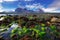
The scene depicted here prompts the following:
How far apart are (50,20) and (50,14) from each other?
0.26 ft

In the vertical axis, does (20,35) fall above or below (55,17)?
below

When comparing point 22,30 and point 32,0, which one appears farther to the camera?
point 32,0

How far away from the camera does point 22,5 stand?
140 centimetres

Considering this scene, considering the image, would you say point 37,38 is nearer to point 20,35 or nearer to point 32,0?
point 20,35

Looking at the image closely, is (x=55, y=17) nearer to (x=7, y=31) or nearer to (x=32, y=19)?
(x=32, y=19)

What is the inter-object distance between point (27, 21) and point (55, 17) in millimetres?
326

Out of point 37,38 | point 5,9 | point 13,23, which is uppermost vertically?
point 5,9

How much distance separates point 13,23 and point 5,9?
8.2 inches

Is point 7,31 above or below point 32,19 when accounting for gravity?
below

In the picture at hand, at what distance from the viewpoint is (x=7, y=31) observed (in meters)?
1.29

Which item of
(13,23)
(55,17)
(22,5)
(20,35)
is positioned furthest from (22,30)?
(55,17)

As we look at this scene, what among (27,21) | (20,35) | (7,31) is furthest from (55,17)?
(7,31)

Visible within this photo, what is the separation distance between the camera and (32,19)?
139 centimetres

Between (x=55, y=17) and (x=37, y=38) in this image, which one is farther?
(x=55, y=17)
